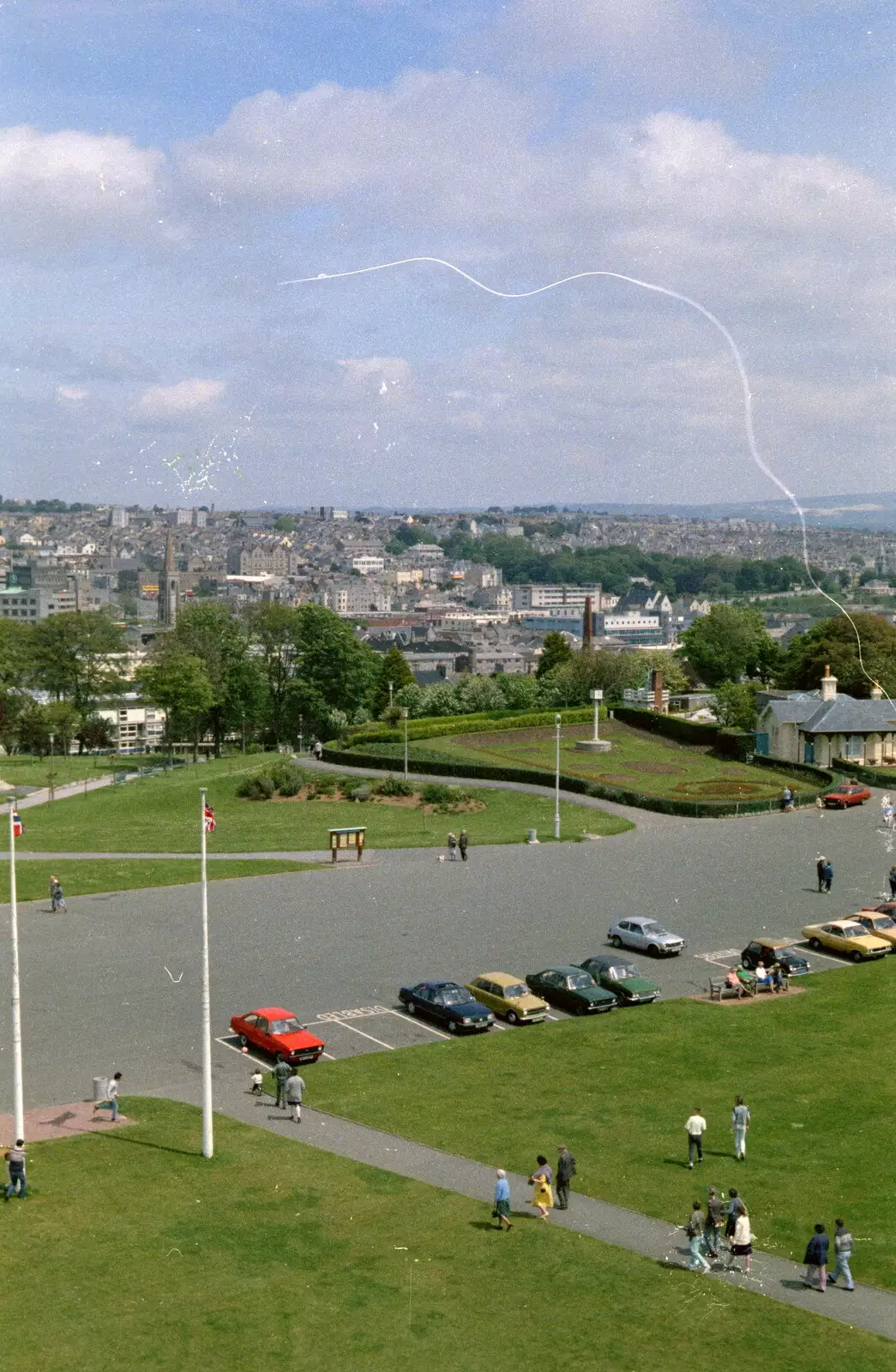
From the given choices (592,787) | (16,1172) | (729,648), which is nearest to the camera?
(16,1172)

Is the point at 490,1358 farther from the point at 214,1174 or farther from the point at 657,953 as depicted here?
the point at 657,953

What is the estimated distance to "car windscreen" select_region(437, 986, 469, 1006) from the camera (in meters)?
32.2

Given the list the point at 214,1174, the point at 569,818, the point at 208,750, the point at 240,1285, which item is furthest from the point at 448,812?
the point at 208,750

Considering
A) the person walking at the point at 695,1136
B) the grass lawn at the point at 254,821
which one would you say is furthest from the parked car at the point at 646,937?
the grass lawn at the point at 254,821

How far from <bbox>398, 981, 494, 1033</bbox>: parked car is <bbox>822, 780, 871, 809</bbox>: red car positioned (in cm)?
3249

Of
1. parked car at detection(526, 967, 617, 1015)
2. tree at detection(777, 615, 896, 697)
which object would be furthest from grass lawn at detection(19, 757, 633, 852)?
tree at detection(777, 615, 896, 697)

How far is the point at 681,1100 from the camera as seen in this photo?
26.9 metres

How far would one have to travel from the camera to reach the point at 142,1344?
1741cm

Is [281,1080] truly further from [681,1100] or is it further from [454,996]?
[681,1100]

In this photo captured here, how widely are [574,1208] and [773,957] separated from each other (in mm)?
16059

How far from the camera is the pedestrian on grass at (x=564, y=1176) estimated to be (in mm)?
21656

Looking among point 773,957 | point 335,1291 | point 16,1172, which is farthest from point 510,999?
point 335,1291

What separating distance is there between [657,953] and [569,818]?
2179cm

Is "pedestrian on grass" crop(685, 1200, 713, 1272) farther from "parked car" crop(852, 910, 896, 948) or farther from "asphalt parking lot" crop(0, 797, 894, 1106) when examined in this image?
"parked car" crop(852, 910, 896, 948)
